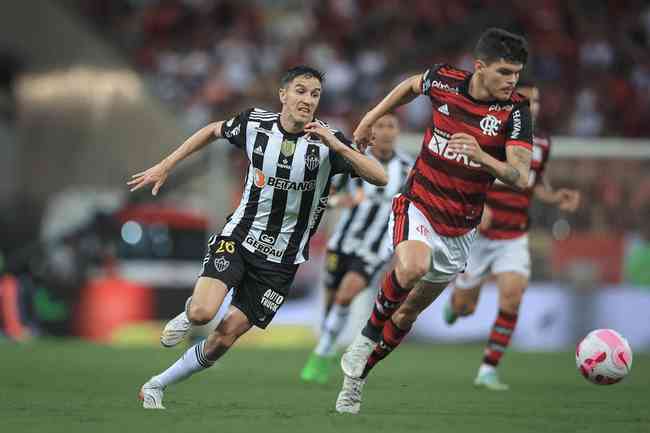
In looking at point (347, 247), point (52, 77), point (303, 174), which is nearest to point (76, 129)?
point (52, 77)

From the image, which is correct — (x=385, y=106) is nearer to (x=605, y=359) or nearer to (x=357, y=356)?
(x=357, y=356)

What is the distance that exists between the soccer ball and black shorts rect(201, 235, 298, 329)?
7.15ft

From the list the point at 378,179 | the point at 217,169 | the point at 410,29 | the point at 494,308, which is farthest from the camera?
the point at 410,29

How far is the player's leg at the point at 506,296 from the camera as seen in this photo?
32.9 ft

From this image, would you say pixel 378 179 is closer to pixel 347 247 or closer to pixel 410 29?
pixel 347 247

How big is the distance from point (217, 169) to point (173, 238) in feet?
3.78

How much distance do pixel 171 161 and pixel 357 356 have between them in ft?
5.51

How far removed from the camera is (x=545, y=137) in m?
10.5

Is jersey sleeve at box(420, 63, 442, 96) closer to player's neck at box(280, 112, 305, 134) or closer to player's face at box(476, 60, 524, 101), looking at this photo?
player's face at box(476, 60, 524, 101)

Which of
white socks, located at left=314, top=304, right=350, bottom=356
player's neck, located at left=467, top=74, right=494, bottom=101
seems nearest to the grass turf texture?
white socks, located at left=314, top=304, right=350, bottom=356

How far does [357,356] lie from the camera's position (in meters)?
7.39

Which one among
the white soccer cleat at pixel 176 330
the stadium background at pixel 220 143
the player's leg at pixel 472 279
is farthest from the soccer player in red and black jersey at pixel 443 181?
the stadium background at pixel 220 143

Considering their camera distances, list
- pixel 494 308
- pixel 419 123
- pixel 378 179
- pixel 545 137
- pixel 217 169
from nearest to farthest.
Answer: pixel 378 179
pixel 545 137
pixel 494 308
pixel 217 169
pixel 419 123

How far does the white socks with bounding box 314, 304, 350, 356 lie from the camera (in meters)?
10.5
